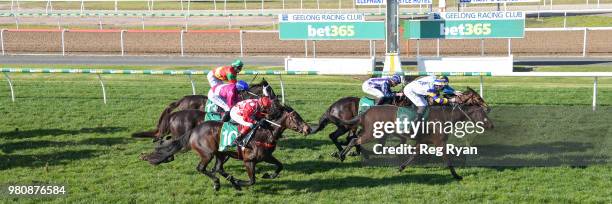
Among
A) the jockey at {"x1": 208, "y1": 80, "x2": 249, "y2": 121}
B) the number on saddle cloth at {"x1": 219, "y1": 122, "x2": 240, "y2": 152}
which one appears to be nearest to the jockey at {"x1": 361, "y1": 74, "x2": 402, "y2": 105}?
the jockey at {"x1": 208, "y1": 80, "x2": 249, "y2": 121}

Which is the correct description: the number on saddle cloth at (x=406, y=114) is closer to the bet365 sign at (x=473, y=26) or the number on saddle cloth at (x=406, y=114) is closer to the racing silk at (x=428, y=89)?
the racing silk at (x=428, y=89)

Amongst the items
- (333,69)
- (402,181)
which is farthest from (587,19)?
(402,181)

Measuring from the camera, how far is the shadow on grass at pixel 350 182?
9625 mm

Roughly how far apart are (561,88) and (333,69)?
804 centimetres

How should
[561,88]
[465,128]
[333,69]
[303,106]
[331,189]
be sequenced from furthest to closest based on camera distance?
[333,69]
[561,88]
[303,106]
[465,128]
[331,189]

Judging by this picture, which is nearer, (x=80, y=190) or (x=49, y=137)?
(x=80, y=190)

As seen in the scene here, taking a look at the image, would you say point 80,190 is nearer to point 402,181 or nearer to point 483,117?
point 402,181

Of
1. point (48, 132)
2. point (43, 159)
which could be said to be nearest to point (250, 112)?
point (43, 159)

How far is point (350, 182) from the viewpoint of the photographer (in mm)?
9875

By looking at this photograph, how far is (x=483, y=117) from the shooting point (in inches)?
410

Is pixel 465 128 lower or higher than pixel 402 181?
higher

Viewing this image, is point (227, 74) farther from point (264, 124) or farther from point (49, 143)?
point (49, 143)

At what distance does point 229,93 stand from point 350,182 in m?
2.28

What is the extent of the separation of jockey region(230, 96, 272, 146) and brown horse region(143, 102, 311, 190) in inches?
4.1
